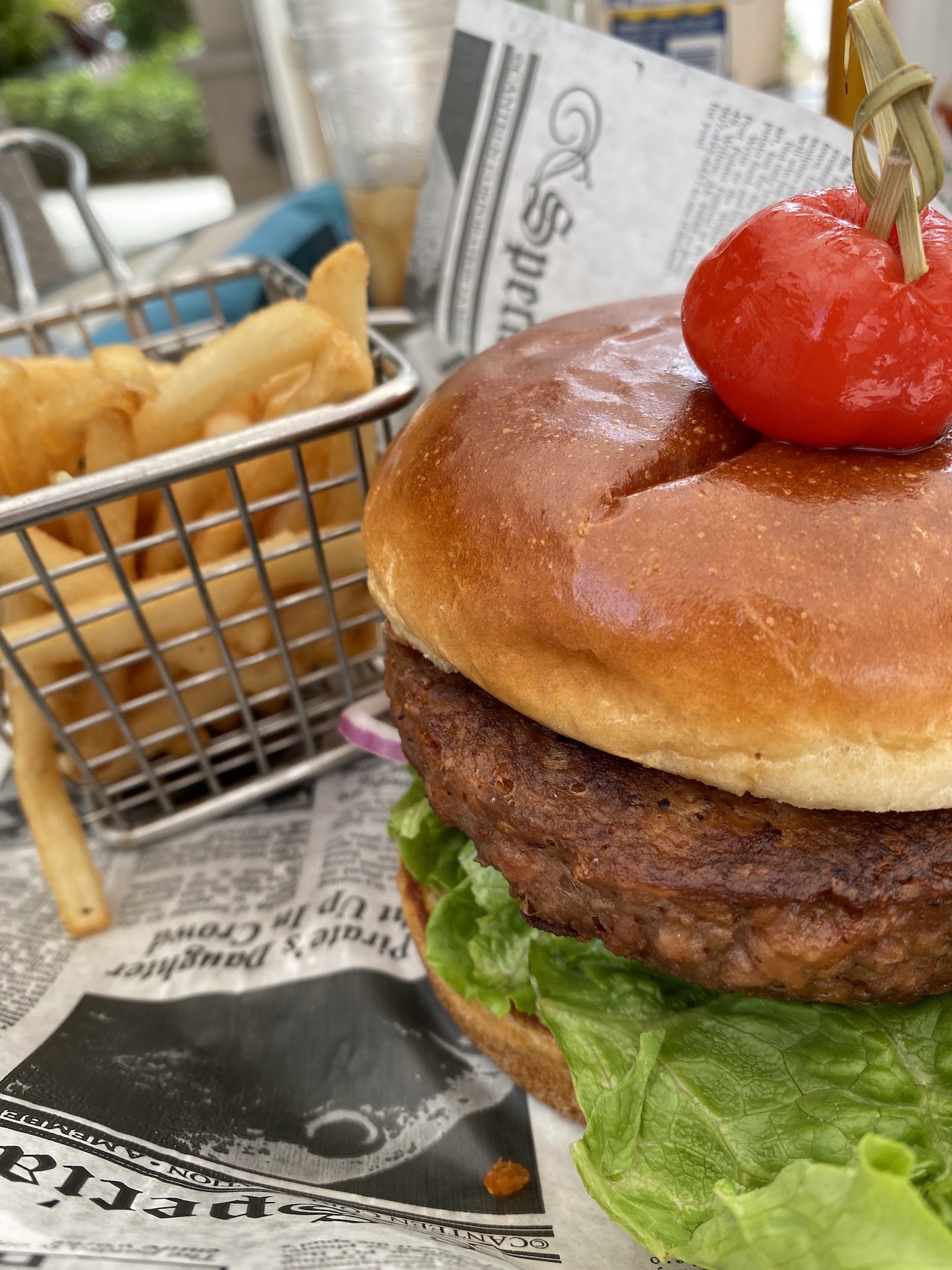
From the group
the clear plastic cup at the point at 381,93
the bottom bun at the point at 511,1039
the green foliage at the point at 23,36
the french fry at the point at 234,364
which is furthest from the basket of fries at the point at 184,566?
the green foliage at the point at 23,36

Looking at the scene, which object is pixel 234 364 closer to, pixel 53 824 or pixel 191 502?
pixel 191 502

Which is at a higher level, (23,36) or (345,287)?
(345,287)

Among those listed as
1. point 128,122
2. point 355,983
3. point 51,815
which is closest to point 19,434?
point 51,815

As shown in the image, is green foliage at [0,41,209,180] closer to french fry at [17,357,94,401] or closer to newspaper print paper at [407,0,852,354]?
newspaper print paper at [407,0,852,354]

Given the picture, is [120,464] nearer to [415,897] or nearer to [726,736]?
[415,897]

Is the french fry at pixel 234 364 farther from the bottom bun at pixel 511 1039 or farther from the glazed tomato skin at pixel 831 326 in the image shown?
the bottom bun at pixel 511 1039

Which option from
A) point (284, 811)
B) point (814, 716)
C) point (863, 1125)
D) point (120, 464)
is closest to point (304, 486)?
point (120, 464)

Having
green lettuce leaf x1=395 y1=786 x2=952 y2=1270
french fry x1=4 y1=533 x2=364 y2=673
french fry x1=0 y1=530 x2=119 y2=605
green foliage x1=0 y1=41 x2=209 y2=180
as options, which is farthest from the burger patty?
green foliage x1=0 y1=41 x2=209 y2=180

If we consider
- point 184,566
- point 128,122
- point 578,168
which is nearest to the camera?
point 184,566
